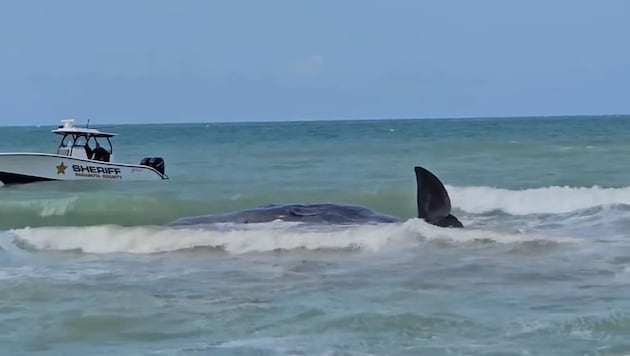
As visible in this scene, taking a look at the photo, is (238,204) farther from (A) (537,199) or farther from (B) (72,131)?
(A) (537,199)

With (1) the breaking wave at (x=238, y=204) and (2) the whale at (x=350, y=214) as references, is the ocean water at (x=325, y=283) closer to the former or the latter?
(1) the breaking wave at (x=238, y=204)

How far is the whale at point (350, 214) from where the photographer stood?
13.8 meters

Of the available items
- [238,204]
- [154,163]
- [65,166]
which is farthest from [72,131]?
[238,204]

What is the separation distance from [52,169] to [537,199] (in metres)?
11.8

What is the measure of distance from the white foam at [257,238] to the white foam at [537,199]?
561 centimetres

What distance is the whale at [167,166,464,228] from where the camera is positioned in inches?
542

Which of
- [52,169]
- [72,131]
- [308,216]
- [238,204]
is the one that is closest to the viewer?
[308,216]

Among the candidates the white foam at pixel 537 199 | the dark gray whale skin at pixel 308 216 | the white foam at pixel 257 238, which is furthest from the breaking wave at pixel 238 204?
the white foam at pixel 257 238

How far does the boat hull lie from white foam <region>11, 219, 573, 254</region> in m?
9.89

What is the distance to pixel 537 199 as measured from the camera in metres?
20.5

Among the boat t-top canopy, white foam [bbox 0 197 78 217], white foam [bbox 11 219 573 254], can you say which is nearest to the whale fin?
white foam [bbox 11 219 573 254]

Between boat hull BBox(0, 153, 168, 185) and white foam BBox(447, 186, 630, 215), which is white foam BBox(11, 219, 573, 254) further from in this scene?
boat hull BBox(0, 153, 168, 185)

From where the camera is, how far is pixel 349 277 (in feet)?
34.0

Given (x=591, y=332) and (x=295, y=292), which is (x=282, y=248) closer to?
(x=295, y=292)
